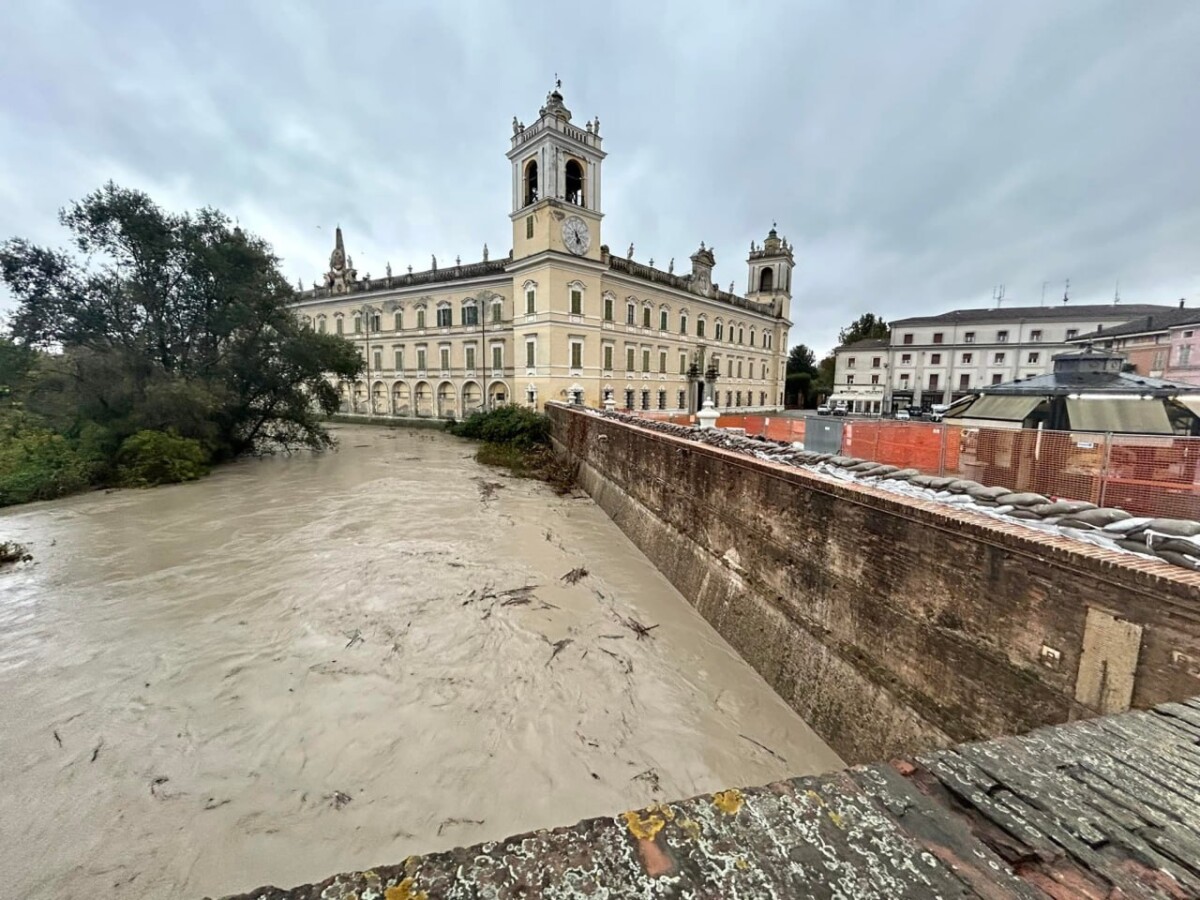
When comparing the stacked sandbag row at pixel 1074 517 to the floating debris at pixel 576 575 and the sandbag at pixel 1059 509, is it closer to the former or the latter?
the sandbag at pixel 1059 509

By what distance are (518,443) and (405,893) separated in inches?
864

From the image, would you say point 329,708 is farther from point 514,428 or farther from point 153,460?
point 514,428

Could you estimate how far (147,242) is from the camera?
1541 centimetres

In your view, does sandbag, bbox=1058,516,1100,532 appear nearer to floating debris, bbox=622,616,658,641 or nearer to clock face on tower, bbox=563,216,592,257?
floating debris, bbox=622,616,658,641

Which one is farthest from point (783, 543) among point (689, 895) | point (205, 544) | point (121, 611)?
point (205, 544)

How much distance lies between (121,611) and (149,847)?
487 cm

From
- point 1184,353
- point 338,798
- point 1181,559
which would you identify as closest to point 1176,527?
point 1181,559

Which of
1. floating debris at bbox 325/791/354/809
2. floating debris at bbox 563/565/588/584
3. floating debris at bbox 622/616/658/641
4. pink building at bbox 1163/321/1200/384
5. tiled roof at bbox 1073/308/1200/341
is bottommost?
floating debris at bbox 325/791/354/809

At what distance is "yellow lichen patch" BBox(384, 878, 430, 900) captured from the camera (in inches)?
44.4

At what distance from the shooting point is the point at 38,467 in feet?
42.1

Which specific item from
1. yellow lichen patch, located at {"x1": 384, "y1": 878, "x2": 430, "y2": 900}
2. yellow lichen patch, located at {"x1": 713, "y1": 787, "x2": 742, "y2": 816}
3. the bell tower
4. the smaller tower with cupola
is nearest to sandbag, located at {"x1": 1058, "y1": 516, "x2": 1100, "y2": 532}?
yellow lichen patch, located at {"x1": 713, "y1": 787, "x2": 742, "y2": 816}

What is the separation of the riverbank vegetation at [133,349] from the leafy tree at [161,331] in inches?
1.4

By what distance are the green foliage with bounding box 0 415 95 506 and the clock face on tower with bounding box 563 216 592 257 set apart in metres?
21.5

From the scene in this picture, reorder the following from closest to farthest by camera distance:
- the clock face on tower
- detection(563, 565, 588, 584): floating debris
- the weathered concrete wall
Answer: the weathered concrete wall → detection(563, 565, 588, 584): floating debris → the clock face on tower
